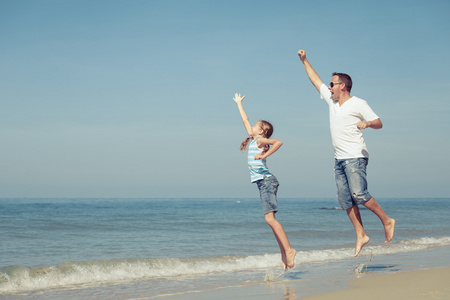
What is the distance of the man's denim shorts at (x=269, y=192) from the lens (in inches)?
208

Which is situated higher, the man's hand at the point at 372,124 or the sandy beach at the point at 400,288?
the man's hand at the point at 372,124

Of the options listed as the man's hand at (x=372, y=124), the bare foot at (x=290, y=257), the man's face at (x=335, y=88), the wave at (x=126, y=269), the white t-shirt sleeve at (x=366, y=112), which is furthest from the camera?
the wave at (x=126, y=269)

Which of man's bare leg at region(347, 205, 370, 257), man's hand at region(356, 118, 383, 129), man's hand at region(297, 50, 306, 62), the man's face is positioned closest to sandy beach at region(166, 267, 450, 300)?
man's bare leg at region(347, 205, 370, 257)

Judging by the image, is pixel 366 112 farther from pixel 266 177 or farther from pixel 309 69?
pixel 266 177

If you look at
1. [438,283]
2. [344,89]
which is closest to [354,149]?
[344,89]

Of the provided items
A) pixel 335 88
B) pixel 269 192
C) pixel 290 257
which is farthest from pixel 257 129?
pixel 290 257

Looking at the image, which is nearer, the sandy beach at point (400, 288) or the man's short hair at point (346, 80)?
the sandy beach at point (400, 288)

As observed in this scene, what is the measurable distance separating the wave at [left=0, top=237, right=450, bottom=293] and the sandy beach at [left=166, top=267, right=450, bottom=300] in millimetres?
2260

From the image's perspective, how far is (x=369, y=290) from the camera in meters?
4.24

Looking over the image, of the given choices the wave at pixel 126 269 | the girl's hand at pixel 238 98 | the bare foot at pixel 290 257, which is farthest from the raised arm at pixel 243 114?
the wave at pixel 126 269

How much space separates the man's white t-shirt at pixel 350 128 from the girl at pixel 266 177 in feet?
2.34

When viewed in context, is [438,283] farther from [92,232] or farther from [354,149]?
[92,232]

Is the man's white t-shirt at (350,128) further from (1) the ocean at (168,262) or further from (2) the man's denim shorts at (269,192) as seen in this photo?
(1) the ocean at (168,262)

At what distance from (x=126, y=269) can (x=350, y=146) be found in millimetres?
4783
